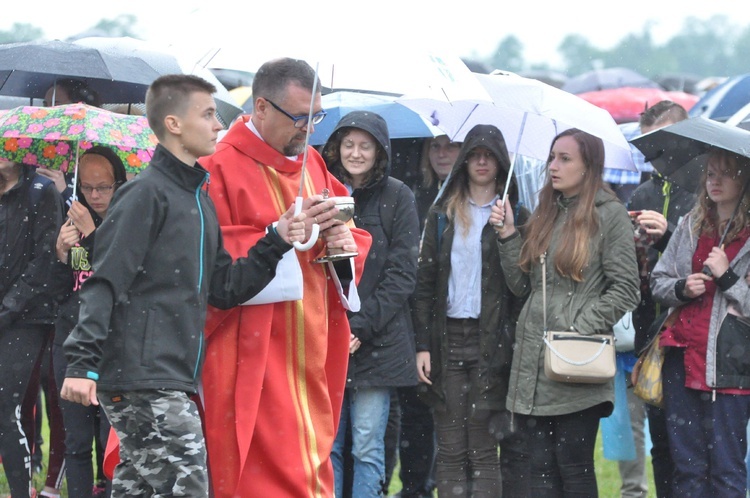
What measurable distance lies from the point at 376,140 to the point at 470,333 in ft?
3.92

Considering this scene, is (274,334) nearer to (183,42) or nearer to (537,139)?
(183,42)

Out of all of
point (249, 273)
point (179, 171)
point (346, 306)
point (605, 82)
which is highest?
point (605, 82)

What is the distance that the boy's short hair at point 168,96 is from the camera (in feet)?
16.1

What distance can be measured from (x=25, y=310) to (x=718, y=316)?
3695 mm

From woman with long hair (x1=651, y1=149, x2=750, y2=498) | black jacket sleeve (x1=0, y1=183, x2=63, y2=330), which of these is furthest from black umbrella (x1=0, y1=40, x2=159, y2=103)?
Answer: woman with long hair (x1=651, y1=149, x2=750, y2=498)

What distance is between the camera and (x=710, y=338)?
→ 6344 mm

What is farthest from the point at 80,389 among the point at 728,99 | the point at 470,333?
the point at 728,99

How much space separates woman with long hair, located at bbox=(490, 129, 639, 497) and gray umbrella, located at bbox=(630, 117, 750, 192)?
293mm

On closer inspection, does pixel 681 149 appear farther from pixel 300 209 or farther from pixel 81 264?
pixel 81 264

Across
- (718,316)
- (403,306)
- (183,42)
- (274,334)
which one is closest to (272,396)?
(274,334)

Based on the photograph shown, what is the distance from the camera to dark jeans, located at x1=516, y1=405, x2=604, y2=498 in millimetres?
6574

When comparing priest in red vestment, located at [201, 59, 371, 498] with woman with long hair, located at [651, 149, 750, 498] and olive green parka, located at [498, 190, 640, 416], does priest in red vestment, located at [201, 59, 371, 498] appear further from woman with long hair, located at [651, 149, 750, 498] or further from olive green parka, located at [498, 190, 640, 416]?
woman with long hair, located at [651, 149, 750, 498]

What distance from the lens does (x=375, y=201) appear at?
23.0 feet

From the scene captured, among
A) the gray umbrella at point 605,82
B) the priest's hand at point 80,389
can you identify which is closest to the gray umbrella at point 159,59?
the priest's hand at point 80,389
